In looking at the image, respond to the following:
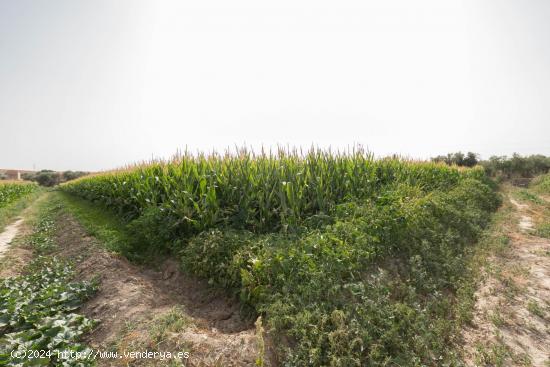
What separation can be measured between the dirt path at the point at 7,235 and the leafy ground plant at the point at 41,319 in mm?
2785

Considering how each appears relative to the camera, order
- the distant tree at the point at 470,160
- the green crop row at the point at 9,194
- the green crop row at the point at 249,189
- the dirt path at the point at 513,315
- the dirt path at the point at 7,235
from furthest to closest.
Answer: the distant tree at the point at 470,160, the green crop row at the point at 9,194, the dirt path at the point at 7,235, the green crop row at the point at 249,189, the dirt path at the point at 513,315

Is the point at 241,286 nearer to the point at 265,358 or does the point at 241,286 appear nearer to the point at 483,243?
the point at 265,358

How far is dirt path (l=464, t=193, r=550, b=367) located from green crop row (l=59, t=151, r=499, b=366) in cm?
32

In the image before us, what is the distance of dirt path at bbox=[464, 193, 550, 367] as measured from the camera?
3451 mm

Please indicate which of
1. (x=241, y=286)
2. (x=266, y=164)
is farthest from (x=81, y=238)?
(x=241, y=286)

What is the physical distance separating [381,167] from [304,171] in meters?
4.47

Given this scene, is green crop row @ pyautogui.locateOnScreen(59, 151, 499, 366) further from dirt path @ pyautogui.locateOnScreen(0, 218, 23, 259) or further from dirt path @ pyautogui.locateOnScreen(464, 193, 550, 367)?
dirt path @ pyautogui.locateOnScreen(0, 218, 23, 259)

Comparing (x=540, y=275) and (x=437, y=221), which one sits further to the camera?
(x=437, y=221)

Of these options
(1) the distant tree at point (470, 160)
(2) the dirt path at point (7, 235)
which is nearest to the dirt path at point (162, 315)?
(2) the dirt path at point (7, 235)

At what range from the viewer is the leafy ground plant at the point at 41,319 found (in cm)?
312

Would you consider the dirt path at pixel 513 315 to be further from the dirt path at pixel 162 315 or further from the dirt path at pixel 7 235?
the dirt path at pixel 7 235

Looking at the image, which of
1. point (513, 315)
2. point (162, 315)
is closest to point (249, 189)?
point (162, 315)

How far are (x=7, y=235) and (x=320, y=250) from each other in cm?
1052

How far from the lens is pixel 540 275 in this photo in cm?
559
